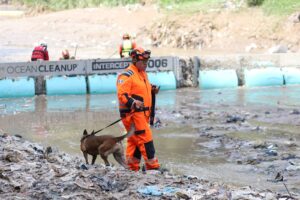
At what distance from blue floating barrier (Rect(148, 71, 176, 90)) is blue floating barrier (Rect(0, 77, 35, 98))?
11.1ft

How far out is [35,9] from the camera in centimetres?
4809

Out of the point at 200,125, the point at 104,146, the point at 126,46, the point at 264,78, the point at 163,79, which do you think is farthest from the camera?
the point at 264,78

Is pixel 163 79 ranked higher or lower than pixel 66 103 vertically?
higher

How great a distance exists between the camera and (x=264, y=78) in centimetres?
2041

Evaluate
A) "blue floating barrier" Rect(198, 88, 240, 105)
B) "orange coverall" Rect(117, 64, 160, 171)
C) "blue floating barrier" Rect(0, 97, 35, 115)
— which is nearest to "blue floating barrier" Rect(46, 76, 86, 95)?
"blue floating barrier" Rect(0, 97, 35, 115)

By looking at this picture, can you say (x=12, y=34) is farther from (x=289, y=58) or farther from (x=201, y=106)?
(x=201, y=106)

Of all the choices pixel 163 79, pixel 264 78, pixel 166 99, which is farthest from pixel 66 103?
pixel 264 78

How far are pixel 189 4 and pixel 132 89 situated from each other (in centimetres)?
2726

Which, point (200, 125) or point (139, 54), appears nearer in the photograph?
point (139, 54)

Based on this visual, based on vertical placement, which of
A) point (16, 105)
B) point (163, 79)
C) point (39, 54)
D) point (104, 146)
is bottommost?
point (16, 105)

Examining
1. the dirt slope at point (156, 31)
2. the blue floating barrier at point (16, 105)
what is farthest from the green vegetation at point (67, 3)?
the blue floating barrier at point (16, 105)

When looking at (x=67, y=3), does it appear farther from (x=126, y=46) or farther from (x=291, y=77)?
(x=291, y=77)

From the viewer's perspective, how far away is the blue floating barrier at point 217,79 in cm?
2011

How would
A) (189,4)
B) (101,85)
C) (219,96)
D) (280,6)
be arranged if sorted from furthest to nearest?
1. (189,4)
2. (280,6)
3. (101,85)
4. (219,96)
